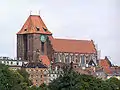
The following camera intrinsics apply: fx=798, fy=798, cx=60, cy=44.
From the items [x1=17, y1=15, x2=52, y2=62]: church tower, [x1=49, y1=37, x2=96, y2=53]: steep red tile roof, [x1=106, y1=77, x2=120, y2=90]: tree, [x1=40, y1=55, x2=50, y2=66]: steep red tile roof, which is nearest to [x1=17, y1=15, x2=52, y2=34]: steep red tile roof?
[x1=17, y1=15, x2=52, y2=62]: church tower

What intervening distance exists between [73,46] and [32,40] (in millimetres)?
14081

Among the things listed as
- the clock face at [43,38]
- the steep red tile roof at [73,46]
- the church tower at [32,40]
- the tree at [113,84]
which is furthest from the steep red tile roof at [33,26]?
the tree at [113,84]

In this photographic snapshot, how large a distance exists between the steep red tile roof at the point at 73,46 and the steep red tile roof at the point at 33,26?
4739 mm

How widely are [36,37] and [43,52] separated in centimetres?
370

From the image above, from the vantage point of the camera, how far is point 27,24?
17438 centimetres

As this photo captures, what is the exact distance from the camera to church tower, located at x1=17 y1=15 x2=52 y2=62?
17150 centimetres

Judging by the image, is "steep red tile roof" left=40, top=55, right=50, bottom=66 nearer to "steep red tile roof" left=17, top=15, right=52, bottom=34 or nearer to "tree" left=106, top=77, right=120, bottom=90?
"steep red tile roof" left=17, top=15, right=52, bottom=34

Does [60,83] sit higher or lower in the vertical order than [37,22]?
lower

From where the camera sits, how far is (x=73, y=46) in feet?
598

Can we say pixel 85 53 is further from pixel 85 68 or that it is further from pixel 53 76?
pixel 53 76

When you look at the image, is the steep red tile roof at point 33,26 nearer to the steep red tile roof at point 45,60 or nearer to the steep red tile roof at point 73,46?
the steep red tile roof at point 73,46

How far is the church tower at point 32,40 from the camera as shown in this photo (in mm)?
171500

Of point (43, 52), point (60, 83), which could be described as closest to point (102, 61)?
point (43, 52)

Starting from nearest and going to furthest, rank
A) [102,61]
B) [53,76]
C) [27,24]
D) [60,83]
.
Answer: [60,83] → [53,76] → [27,24] → [102,61]
